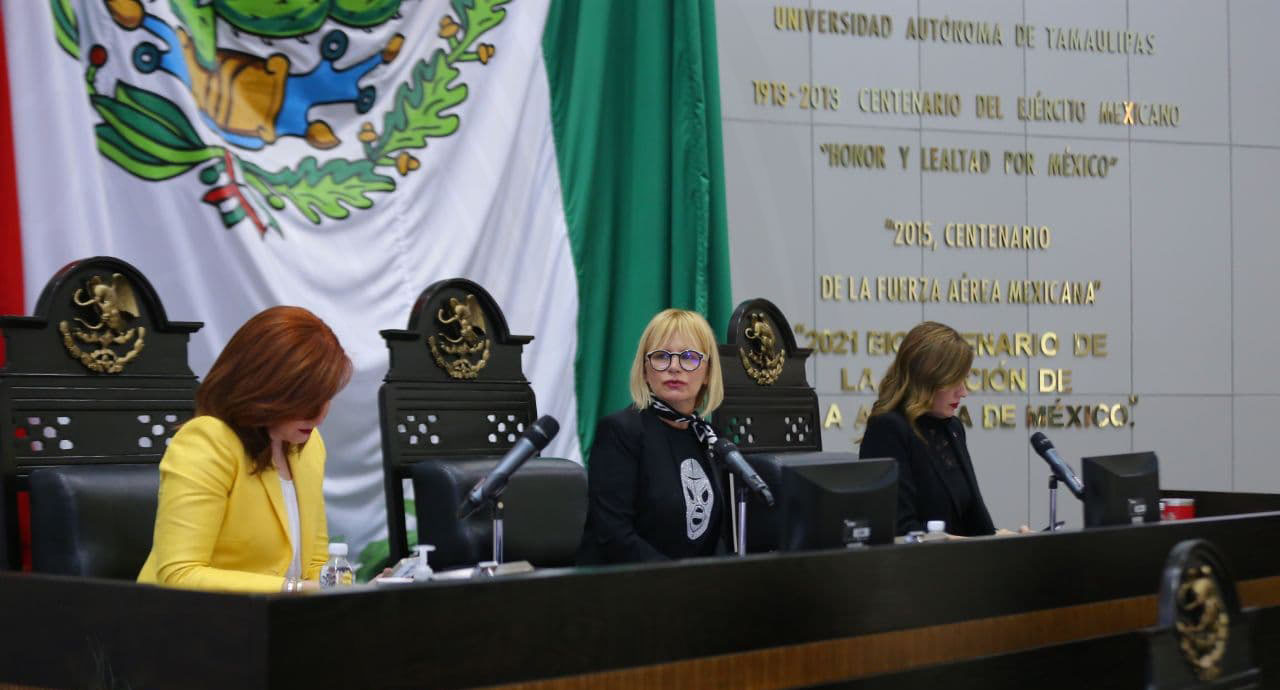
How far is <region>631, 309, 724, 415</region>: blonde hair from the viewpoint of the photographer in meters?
3.48

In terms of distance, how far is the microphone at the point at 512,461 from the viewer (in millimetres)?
2293

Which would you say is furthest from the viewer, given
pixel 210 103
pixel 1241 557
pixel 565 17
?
pixel 565 17

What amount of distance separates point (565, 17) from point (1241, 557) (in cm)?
285

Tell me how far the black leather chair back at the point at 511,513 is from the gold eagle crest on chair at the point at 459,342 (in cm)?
36

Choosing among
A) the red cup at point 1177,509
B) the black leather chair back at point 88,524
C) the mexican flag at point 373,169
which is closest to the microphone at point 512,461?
the black leather chair back at point 88,524

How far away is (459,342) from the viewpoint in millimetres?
3646

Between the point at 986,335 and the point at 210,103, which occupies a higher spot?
the point at 210,103

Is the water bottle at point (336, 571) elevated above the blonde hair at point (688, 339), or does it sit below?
below

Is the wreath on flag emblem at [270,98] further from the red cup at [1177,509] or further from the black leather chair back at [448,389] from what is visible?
the red cup at [1177,509]

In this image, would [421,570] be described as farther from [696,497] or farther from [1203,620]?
[696,497]

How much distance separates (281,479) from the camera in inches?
105

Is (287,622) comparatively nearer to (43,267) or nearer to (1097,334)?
(43,267)

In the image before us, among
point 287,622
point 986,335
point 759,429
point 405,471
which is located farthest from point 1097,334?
point 287,622

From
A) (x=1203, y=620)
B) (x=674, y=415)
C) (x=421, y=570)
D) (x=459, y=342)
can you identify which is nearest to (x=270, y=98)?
(x=459, y=342)
